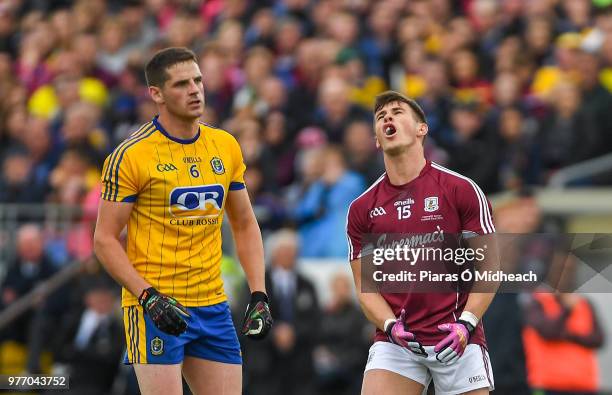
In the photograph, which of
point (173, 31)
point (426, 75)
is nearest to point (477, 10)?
point (426, 75)

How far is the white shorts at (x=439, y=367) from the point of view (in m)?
7.24

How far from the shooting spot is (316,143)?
13.4m

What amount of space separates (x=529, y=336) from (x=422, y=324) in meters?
4.07

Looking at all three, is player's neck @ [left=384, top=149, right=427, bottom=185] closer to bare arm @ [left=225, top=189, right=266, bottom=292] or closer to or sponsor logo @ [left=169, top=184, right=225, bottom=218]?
bare arm @ [left=225, top=189, right=266, bottom=292]

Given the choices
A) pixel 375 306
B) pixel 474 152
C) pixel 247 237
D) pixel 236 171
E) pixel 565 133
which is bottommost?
pixel 375 306

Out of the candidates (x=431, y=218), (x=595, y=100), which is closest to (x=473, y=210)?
(x=431, y=218)

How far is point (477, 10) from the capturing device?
49.4ft

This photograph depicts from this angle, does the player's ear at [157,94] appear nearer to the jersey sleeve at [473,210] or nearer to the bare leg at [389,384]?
the jersey sleeve at [473,210]

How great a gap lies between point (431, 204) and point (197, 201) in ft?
4.47

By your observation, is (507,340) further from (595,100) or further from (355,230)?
(595,100)

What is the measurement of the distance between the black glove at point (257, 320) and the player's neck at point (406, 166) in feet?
3.59

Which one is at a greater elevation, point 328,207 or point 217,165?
point 328,207

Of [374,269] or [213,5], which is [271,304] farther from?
[213,5]

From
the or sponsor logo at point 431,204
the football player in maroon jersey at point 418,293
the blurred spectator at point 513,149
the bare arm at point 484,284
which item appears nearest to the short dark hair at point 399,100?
the football player in maroon jersey at point 418,293
